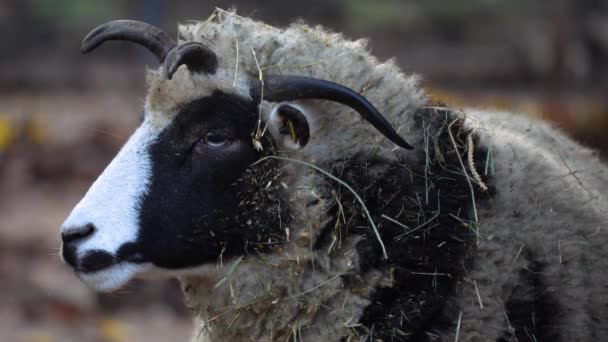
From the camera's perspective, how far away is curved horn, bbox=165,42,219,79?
353 centimetres

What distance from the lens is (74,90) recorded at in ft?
59.7

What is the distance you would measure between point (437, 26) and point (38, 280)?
16.9m

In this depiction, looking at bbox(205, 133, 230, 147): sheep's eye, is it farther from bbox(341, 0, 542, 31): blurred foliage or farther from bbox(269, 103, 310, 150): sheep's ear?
bbox(341, 0, 542, 31): blurred foliage

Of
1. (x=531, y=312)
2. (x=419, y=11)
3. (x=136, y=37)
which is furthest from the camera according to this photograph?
(x=419, y=11)

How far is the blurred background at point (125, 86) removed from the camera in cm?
795

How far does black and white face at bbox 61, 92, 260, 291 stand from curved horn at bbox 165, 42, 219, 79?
0.14 m

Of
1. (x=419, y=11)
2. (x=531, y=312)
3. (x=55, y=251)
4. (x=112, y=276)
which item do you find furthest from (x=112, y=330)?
(x=419, y=11)

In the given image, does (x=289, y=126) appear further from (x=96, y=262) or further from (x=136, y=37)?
(x=96, y=262)

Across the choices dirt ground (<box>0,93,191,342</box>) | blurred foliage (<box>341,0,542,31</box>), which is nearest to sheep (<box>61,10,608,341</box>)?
dirt ground (<box>0,93,191,342</box>)

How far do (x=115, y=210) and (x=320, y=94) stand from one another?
3.26 ft

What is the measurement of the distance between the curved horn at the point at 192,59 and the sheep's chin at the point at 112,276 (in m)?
0.83

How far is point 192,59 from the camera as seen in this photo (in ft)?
12.1

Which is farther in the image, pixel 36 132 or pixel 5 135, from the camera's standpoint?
pixel 36 132

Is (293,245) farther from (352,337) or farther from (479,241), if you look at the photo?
(479,241)
